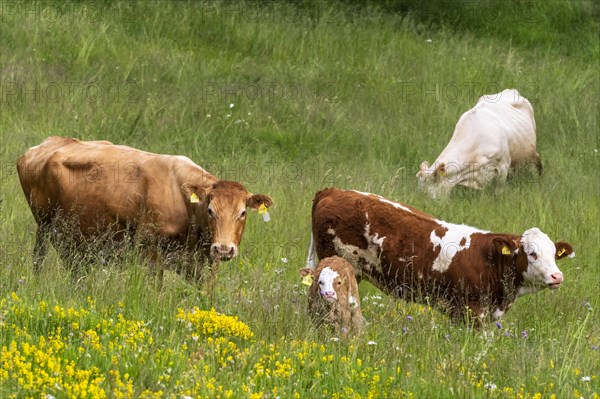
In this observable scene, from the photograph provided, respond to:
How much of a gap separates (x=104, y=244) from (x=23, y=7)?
11.3 m

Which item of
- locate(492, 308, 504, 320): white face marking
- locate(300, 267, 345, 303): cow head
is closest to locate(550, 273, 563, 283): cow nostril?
locate(492, 308, 504, 320): white face marking

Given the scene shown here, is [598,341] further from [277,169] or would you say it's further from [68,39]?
[68,39]

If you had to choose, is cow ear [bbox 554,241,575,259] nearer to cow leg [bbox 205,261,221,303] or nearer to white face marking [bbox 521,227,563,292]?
white face marking [bbox 521,227,563,292]

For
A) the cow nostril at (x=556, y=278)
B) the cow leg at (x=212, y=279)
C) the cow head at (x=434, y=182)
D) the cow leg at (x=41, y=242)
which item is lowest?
the cow head at (x=434, y=182)

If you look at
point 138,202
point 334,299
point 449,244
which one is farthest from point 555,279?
point 138,202

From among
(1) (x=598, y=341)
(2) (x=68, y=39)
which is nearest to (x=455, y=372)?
(1) (x=598, y=341)

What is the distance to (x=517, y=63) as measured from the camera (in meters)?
21.7

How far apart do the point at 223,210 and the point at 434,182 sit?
229 inches

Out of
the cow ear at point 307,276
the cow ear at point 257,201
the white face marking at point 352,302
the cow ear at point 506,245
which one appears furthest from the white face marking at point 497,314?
the cow ear at point 257,201

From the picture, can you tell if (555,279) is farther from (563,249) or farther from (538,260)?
(563,249)

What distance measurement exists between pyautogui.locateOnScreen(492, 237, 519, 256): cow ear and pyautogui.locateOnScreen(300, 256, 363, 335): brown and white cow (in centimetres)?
140

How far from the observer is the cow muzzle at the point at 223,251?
889cm

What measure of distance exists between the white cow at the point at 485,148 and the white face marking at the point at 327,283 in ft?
19.9

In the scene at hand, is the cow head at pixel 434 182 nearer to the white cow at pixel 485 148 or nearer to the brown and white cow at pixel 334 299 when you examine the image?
the white cow at pixel 485 148
